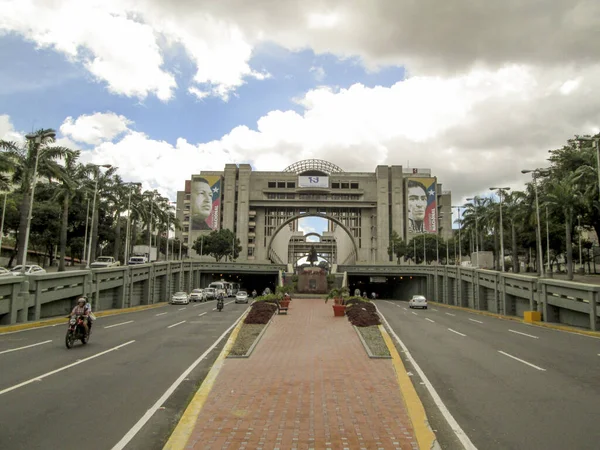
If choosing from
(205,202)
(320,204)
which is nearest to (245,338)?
(205,202)

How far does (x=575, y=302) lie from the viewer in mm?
24141

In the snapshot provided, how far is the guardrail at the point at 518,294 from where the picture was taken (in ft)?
77.0

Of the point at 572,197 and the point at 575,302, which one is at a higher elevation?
the point at 572,197

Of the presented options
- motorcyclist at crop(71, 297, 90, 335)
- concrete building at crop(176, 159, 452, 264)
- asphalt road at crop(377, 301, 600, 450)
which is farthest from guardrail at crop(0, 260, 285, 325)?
concrete building at crop(176, 159, 452, 264)

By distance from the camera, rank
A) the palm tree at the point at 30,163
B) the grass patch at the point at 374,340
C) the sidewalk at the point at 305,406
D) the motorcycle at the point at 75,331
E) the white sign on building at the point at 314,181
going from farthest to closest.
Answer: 1. the white sign on building at the point at 314,181
2. the palm tree at the point at 30,163
3. the motorcycle at the point at 75,331
4. the grass patch at the point at 374,340
5. the sidewalk at the point at 305,406

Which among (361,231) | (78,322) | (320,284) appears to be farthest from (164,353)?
(361,231)

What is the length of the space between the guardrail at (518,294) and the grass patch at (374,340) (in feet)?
37.2

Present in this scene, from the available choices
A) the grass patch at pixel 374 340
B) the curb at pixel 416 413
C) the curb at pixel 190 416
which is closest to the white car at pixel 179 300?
the grass patch at pixel 374 340

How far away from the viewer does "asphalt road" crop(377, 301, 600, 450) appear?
23.0 ft

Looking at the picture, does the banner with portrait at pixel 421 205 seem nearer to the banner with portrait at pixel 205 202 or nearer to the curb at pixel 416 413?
the banner with portrait at pixel 205 202

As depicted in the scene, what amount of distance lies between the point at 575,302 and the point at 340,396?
68.1 ft

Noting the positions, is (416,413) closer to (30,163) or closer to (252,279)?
(30,163)

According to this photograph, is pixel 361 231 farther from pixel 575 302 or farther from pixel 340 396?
pixel 340 396

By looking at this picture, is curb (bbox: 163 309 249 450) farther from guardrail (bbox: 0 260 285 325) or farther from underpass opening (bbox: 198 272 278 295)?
underpass opening (bbox: 198 272 278 295)
